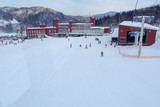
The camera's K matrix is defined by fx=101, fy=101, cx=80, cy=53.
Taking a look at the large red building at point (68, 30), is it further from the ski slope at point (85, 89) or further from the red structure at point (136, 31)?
the ski slope at point (85, 89)

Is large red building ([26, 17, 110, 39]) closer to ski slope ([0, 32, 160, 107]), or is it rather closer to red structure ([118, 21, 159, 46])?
red structure ([118, 21, 159, 46])

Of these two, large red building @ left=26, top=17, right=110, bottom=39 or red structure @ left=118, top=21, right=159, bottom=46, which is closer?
red structure @ left=118, top=21, right=159, bottom=46

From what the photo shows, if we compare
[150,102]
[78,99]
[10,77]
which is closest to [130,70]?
[150,102]

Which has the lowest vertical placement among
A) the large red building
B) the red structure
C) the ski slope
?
the ski slope

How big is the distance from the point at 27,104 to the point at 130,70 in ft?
25.8

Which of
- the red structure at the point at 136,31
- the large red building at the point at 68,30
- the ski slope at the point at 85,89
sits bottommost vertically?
the ski slope at the point at 85,89

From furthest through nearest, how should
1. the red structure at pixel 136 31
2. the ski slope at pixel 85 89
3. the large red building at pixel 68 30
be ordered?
the large red building at pixel 68 30, the red structure at pixel 136 31, the ski slope at pixel 85 89

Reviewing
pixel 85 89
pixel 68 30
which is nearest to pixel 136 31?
pixel 85 89

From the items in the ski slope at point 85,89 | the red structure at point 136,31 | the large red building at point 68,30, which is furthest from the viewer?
the large red building at point 68,30

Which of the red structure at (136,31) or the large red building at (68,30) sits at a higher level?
the large red building at (68,30)

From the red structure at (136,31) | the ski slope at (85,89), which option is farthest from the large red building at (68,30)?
the ski slope at (85,89)

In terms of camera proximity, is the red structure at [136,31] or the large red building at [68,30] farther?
the large red building at [68,30]

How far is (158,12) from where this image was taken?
48062 millimetres

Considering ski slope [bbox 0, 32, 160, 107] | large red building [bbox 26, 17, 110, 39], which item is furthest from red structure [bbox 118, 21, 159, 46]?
large red building [bbox 26, 17, 110, 39]
